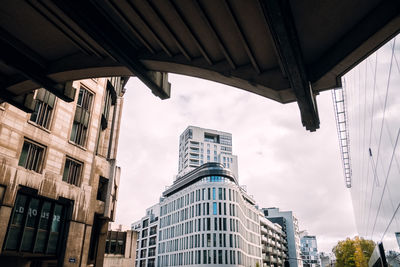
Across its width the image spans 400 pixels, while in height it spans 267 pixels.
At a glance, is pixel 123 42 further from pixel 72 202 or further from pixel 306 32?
pixel 72 202

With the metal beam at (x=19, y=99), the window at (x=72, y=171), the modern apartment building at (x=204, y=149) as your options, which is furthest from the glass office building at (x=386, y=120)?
the modern apartment building at (x=204, y=149)

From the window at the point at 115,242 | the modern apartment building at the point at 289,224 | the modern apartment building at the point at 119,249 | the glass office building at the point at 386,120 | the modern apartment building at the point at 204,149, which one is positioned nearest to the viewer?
the glass office building at the point at 386,120

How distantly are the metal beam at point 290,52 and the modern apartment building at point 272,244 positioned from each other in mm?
97393

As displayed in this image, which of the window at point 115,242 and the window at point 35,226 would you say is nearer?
the window at point 35,226

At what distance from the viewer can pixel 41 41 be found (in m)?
8.20

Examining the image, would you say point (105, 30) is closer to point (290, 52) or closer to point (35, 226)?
point (290, 52)

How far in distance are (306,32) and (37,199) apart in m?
19.9

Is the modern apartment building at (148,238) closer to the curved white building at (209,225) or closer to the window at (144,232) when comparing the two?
the window at (144,232)

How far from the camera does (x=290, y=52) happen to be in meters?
5.79

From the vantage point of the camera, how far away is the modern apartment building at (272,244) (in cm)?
9846

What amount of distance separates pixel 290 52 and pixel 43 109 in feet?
68.0

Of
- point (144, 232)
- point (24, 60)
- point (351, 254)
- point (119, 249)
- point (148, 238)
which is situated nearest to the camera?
point (24, 60)

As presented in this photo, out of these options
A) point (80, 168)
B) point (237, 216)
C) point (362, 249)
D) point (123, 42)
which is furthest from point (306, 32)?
point (237, 216)

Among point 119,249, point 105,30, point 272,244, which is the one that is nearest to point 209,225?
point 119,249
